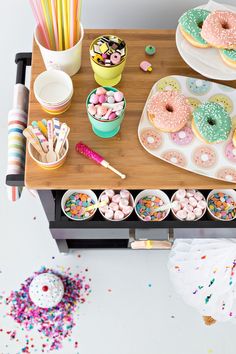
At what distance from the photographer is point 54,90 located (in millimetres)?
1354

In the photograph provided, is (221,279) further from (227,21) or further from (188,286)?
(227,21)

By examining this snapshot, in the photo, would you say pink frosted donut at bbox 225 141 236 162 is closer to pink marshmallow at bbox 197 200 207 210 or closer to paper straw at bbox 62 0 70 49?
pink marshmallow at bbox 197 200 207 210

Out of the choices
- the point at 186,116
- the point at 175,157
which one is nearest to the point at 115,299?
the point at 175,157

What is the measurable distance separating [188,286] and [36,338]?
0.65m

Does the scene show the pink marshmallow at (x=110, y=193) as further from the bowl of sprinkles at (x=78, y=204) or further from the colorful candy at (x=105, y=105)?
the colorful candy at (x=105, y=105)

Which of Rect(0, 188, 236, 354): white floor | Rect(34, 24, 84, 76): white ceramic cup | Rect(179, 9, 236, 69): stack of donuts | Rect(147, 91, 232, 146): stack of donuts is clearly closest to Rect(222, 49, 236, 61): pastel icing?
Rect(179, 9, 236, 69): stack of donuts

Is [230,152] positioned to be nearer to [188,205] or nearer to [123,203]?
[188,205]

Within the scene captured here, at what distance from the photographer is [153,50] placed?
142 cm

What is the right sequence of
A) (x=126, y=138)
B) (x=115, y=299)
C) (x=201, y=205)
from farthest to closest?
1. (x=115, y=299)
2. (x=201, y=205)
3. (x=126, y=138)

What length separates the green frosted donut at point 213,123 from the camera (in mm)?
1288

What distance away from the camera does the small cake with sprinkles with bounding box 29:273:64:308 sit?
1.78 metres

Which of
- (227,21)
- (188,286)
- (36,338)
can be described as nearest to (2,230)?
(36,338)

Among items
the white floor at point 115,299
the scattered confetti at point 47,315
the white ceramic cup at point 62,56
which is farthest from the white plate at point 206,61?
the scattered confetti at point 47,315

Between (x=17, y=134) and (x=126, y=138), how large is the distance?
36cm
